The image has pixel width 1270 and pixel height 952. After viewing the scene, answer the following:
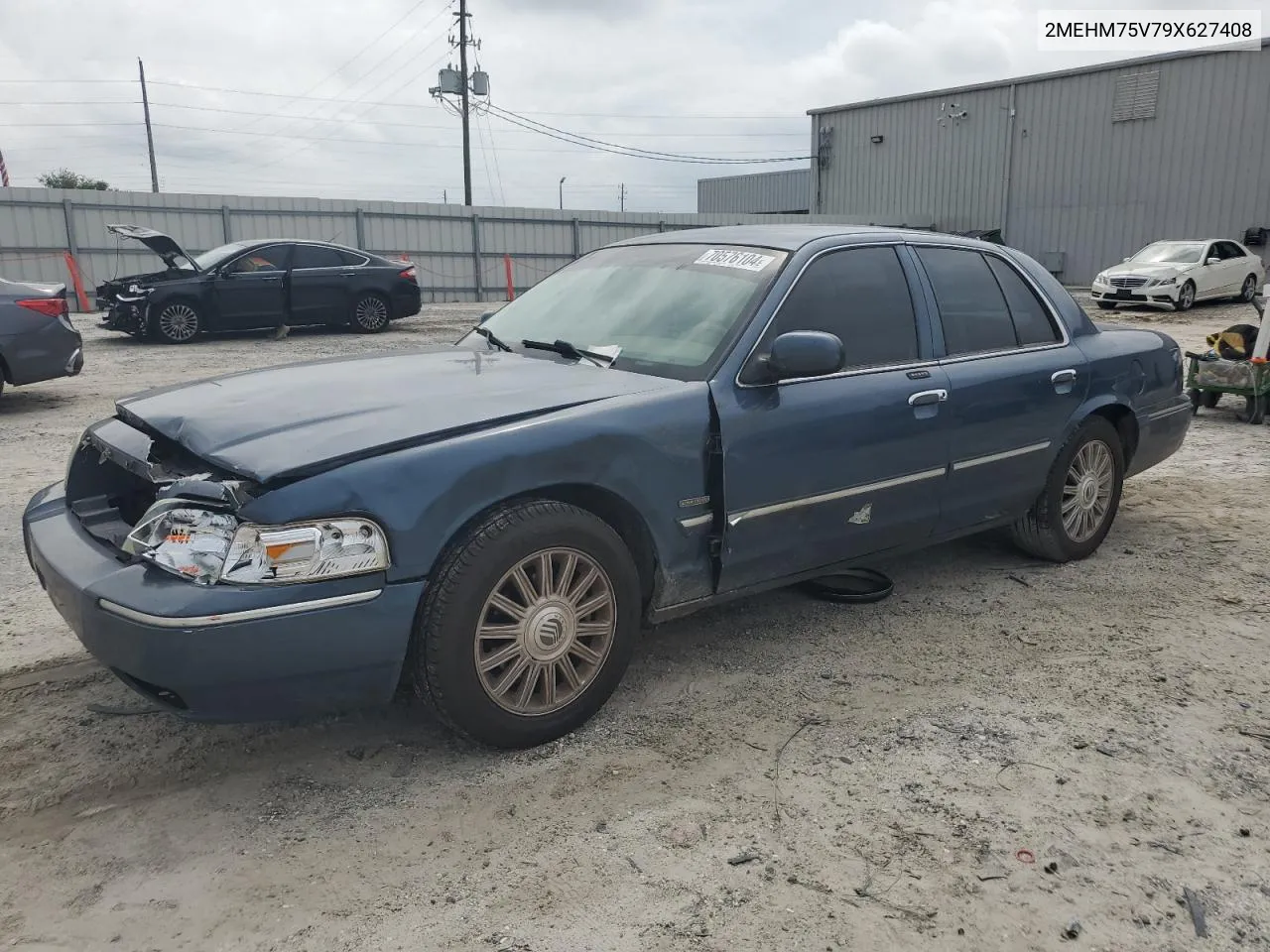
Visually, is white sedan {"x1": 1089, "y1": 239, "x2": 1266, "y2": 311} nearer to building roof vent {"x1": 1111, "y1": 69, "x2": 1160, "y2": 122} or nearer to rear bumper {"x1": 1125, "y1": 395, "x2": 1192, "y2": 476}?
building roof vent {"x1": 1111, "y1": 69, "x2": 1160, "y2": 122}

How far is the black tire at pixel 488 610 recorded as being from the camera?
278 cm

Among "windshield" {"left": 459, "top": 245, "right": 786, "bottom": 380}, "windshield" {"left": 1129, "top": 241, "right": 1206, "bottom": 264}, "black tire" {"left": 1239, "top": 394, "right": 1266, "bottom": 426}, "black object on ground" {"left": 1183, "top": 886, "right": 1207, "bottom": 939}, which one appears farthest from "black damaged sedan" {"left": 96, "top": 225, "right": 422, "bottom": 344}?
"windshield" {"left": 1129, "top": 241, "right": 1206, "bottom": 264}

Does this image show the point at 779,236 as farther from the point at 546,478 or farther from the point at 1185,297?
the point at 1185,297

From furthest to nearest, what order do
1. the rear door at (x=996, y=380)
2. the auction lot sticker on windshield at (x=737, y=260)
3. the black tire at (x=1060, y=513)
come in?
the black tire at (x=1060, y=513)
the rear door at (x=996, y=380)
the auction lot sticker on windshield at (x=737, y=260)

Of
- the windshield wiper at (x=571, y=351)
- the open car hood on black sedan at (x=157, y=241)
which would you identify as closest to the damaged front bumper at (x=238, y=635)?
the windshield wiper at (x=571, y=351)

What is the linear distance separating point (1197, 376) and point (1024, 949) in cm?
817

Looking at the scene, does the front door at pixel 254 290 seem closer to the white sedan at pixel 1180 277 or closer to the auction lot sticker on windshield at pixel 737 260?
the auction lot sticker on windshield at pixel 737 260

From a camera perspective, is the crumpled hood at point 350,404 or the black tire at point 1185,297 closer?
the crumpled hood at point 350,404

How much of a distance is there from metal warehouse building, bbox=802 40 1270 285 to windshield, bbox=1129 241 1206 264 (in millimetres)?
6967

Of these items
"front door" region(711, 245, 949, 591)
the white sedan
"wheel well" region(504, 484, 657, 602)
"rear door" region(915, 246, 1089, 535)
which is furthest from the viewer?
the white sedan

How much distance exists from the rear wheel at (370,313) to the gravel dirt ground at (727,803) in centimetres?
1166

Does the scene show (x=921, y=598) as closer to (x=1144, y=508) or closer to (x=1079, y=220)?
(x=1144, y=508)

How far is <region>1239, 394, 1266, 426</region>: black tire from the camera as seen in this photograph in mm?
8656

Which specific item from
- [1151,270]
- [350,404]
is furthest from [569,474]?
[1151,270]
